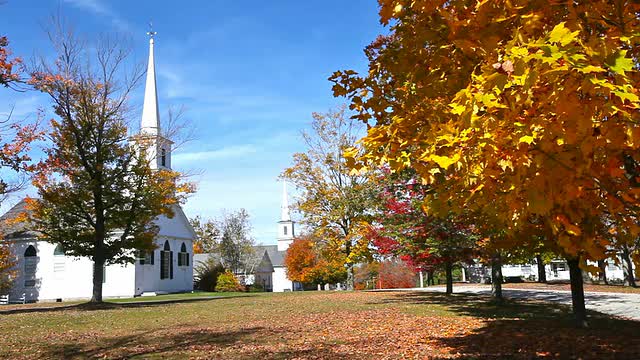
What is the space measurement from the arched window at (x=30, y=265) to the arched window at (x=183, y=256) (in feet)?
33.7

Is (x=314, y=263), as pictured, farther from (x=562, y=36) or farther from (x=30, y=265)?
(x=562, y=36)

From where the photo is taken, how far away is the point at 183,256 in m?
40.4

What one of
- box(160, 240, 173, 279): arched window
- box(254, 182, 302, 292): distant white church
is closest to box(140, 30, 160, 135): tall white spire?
box(160, 240, 173, 279): arched window

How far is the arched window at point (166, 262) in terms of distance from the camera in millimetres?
36994

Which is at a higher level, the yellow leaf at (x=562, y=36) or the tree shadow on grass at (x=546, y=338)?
the yellow leaf at (x=562, y=36)

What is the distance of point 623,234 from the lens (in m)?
3.76

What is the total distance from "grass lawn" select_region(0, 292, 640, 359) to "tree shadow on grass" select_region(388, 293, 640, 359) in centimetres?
2

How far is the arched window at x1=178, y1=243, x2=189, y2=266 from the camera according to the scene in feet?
131

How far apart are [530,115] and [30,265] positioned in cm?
4048

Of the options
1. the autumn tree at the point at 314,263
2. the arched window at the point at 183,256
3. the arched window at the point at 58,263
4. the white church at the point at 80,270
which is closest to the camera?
the autumn tree at the point at 314,263

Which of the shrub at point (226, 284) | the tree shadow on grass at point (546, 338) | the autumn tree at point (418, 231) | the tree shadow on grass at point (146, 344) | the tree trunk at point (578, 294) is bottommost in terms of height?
the shrub at point (226, 284)

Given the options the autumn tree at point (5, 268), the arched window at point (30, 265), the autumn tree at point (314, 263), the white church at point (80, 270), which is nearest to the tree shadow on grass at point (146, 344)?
the autumn tree at point (314, 263)

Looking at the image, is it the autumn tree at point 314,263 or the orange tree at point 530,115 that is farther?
the autumn tree at point 314,263

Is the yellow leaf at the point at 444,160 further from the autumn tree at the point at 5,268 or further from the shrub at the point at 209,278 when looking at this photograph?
the shrub at the point at 209,278
